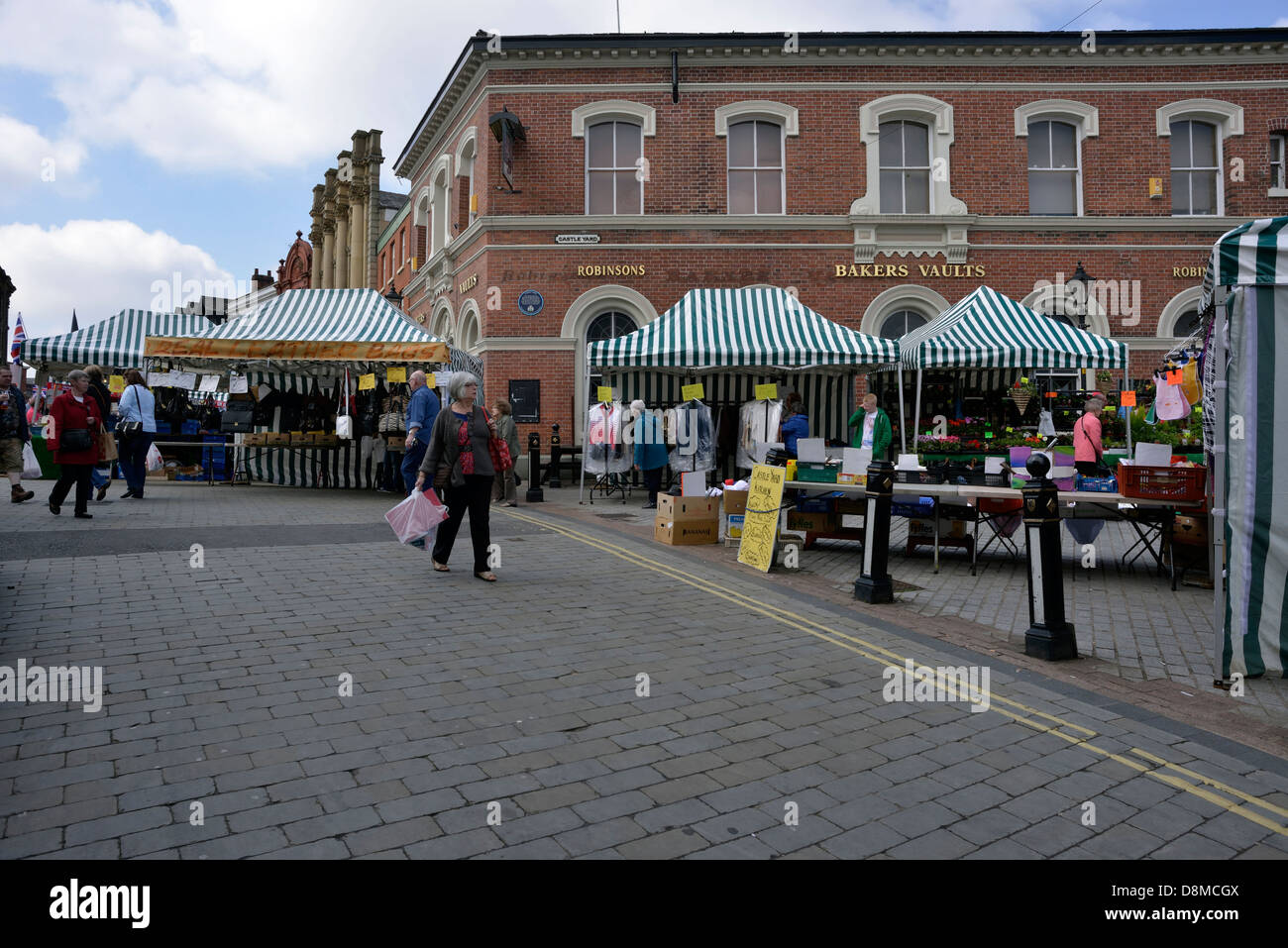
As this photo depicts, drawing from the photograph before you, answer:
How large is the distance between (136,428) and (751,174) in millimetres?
13738

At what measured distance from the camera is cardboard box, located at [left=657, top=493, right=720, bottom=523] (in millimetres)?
9961

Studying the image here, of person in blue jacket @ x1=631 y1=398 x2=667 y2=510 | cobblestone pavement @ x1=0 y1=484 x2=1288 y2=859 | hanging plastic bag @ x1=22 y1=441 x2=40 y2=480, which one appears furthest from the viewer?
person in blue jacket @ x1=631 y1=398 x2=667 y2=510

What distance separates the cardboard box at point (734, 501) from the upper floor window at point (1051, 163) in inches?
539

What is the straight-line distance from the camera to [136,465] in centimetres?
1361

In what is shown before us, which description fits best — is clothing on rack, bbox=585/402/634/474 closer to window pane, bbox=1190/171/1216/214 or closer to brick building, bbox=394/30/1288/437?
brick building, bbox=394/30/1288/437

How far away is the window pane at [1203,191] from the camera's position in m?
19.5

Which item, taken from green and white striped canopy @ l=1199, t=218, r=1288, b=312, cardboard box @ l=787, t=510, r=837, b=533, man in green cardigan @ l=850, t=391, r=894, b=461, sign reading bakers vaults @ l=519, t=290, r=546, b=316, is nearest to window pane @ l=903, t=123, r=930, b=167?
sign reading bakers vaults @ l=519, t=290, r=546, b=316

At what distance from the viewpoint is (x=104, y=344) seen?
20.0m

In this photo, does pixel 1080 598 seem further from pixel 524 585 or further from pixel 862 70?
pixel 862 70

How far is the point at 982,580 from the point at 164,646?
281 inches

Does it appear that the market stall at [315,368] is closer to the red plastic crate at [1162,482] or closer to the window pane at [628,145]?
the window pane at [628,145]

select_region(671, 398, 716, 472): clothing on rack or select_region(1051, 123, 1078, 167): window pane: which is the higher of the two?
select_region(1051, 123, 1078, 167): window pane

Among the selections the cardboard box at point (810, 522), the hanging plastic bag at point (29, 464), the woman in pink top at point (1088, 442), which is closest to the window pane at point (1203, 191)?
the woman in pink top at point (1088, 442)

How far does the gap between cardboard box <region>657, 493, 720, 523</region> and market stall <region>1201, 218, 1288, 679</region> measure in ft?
18.9
